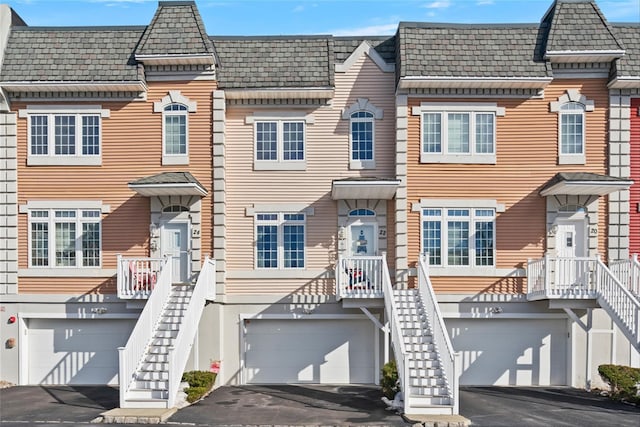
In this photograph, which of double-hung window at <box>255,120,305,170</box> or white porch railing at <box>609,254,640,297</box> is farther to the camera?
double-hung window at <box>255,120,305,170</box>

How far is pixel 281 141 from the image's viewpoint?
20625 mm

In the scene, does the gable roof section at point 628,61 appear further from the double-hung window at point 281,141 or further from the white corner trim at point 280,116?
the double-hung window at point 281,141

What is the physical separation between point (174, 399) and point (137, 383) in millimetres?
981

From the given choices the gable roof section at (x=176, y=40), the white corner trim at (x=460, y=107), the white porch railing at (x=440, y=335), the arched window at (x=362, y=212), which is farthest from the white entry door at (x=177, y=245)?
the white corner trim at (x=460, y=107)

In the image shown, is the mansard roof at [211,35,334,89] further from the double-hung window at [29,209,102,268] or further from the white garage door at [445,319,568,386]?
the white garage door at [445,319,568,386]

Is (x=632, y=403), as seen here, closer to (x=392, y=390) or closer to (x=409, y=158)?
(x=392, y=390)

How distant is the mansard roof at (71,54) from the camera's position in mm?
19891

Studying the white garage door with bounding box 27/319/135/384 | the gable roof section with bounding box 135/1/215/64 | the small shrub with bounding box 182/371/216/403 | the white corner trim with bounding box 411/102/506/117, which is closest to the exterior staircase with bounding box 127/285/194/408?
the small shrub with bounding box 182/371/216/403

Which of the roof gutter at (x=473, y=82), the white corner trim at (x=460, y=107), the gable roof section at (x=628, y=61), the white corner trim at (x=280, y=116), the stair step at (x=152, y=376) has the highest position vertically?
the gable roof section at (x=628, y=61)

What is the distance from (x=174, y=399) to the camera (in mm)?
16391

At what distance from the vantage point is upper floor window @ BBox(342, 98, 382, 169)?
67.5 feet

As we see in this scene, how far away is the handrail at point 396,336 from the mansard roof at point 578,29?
803 centimetres

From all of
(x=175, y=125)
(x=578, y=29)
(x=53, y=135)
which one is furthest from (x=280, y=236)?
(x=578, y=29)

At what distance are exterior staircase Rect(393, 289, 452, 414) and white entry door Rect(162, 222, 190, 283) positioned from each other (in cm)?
619
